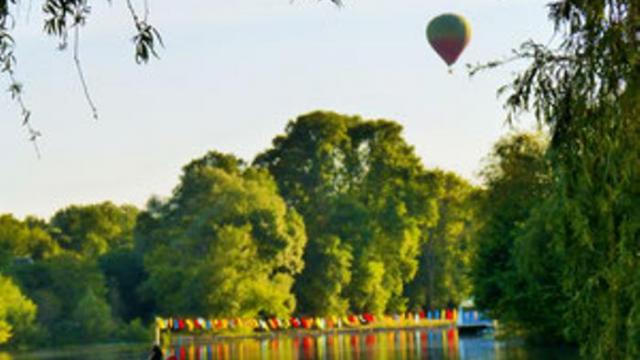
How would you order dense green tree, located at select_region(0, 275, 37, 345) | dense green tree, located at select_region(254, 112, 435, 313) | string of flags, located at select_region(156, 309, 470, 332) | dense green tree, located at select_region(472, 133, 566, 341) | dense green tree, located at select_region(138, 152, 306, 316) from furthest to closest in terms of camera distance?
dense green tree, located at select_region(254, 112, 435, 313) → dense green tree, located at select_region(138, 152, 306, 316) → string of flags, located at select_region(156, 309, 470, 332) → dense green tree, located at select_region(0, 275, 37, 345) → dense green tree, located at select_region(472, 133, 566, 341)

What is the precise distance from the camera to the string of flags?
2276 inches

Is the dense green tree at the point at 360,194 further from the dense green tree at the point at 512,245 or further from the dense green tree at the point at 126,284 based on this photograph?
the dense green tree at the point at 512,245

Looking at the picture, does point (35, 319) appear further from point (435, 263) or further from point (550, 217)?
point (550, 217)

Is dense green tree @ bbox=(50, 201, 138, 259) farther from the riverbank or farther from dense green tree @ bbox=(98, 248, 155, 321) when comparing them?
the riverbank

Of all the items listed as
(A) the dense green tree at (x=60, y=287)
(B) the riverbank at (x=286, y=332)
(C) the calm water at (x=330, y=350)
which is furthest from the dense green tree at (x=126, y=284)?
(C) the calm water at (x=330, y=350)

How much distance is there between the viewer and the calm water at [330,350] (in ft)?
126

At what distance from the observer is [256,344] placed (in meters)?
55.1

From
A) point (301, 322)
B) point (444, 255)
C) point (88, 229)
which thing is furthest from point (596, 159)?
point (88, 229)

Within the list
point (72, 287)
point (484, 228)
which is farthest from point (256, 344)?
point (484, 228)

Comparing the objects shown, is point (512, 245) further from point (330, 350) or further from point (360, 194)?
point (360, 194)

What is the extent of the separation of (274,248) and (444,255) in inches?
689

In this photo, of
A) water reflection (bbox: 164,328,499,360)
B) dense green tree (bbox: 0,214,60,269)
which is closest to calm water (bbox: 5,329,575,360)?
water reflection (bbox: 164,328,499,360)

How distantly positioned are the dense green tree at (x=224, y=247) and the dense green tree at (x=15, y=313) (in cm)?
578

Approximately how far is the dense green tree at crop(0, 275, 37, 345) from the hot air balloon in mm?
29987
